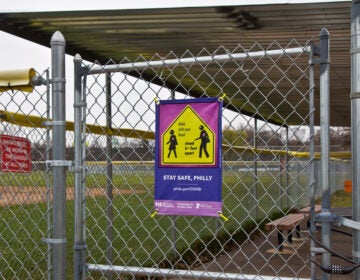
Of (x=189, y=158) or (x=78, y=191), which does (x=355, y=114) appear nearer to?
(x=189, y=158)

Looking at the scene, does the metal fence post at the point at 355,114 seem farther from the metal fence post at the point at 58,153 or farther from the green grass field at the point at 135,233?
the green grass field at the point at 135,233

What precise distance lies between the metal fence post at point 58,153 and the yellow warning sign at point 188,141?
60 cm

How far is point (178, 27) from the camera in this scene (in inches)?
224

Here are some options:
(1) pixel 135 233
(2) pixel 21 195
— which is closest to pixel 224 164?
(1) pixel 135 233

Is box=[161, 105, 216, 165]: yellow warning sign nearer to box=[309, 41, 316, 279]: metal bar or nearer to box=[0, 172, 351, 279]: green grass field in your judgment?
box=[309, 41, 316, 279]: metal bar

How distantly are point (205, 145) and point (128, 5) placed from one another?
2184 millimetres

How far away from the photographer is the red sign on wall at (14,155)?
3.40 m

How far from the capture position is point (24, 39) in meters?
5.94

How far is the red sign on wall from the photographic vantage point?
3404 mm

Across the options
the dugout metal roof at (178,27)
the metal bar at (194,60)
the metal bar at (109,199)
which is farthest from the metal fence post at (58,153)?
the dugout metal roof at (178,27)

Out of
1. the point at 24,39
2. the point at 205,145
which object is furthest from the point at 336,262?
the point at 205,145

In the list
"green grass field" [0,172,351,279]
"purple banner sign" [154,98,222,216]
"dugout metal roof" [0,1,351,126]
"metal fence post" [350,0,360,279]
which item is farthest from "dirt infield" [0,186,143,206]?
"metal fence post" [350,0,360,279]

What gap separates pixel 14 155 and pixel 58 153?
405mm

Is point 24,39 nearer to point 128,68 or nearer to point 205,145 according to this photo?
point 128,68
